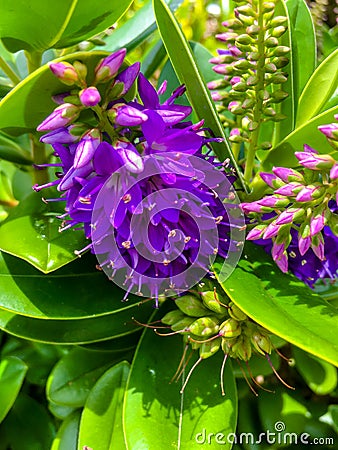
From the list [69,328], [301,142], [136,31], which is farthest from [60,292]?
[136,31]

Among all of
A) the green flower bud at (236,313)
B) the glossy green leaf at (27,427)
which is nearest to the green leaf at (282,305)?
the green flower bud at (236,313)

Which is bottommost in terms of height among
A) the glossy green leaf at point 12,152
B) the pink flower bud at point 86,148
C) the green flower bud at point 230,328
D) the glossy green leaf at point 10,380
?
the glossy green leaf at point 10,380

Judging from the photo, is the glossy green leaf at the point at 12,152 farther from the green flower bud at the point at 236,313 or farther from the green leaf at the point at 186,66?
the green flower bud at the point at 236,313

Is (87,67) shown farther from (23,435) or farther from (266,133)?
(23,435)

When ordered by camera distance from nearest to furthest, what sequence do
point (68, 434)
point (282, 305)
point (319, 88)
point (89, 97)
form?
point (89, 97) < point (282, 305) < point (319, 88) < point (68, 434)

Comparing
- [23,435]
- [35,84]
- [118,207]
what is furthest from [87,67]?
[23,435]

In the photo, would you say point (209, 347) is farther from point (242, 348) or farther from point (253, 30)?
point (253, 30)
